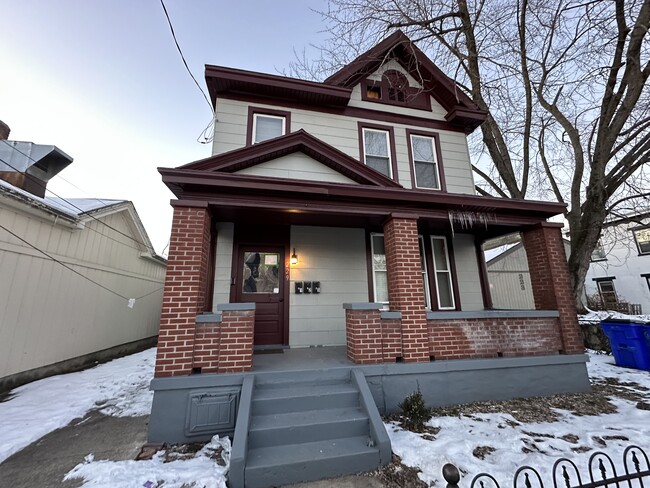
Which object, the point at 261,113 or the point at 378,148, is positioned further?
the point at 378,148

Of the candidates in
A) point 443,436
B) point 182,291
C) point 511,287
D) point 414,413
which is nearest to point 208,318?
point 182,291

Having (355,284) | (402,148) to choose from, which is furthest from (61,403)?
(402,148)

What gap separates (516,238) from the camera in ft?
54.9

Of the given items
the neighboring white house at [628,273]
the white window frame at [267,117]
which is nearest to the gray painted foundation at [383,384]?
the white window frame at [267,117]

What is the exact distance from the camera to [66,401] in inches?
190

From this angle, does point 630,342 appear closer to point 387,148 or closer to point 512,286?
point 387,148

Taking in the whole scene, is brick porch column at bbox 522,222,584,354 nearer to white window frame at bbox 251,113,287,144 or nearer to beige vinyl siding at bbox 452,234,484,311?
beige vinyl siding at bbox 452,234,484,311

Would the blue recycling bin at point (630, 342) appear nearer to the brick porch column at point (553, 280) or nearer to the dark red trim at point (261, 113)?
the brick porch column at point (553, 280)

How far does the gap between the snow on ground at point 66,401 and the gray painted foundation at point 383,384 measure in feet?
4.73

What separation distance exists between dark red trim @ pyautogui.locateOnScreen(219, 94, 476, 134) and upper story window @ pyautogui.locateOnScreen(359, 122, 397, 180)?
30 centimetres

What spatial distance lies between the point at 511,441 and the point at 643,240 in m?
19.4

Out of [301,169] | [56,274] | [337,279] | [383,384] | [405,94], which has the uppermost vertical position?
[405,94]

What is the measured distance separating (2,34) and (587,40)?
13487 millimetres

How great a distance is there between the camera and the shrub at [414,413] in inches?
146
